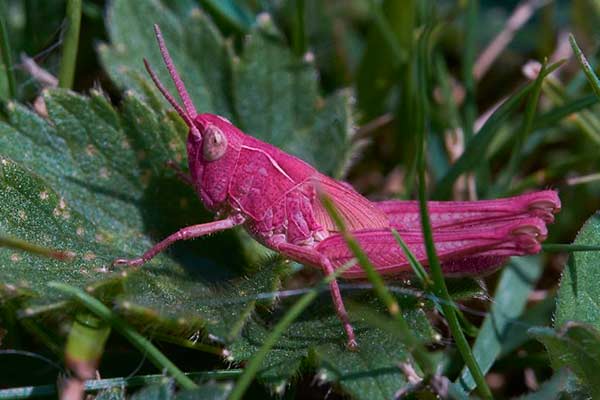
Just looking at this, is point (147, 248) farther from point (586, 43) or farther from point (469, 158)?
point (586, 43)

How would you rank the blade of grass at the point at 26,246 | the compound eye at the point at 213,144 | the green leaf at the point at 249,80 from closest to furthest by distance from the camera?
the blade of grass at the point at 26,246, the compound eye at the point at 213,144, the green leaf at the point at 249,80

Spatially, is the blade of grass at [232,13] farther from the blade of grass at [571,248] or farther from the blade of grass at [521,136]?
the blade of grass at [571,248]

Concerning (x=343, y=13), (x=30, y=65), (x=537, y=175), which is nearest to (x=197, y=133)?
(x=30, y=65)

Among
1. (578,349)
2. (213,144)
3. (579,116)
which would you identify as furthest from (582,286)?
(213,144)

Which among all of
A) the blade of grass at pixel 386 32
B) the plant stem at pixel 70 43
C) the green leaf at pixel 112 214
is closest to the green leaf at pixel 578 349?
the green leaf at pixel 112 214

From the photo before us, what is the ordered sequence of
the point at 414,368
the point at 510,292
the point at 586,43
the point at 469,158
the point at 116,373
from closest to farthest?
the point at 414,368 < the point at 116,373 < the point at 510,292 < the point at 469,158 < the point at 586,43

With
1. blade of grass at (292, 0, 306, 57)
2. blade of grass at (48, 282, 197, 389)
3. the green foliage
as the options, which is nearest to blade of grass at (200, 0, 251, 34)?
the green foliage

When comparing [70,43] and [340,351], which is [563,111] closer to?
[340,351]
